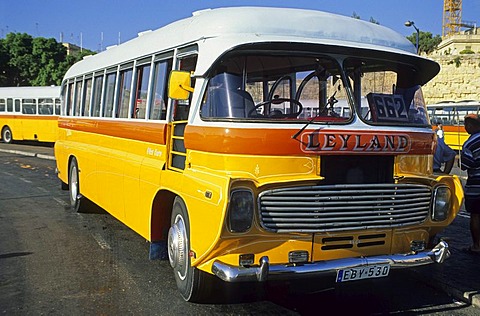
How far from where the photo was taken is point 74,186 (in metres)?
10.2

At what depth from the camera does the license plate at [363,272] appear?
15.4ft

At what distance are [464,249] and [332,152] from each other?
3.72 m

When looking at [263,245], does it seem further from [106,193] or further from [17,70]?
[17,70]

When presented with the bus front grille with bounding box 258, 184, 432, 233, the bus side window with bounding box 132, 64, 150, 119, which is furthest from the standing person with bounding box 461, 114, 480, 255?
the bus side window with bounding box 132, 64, 150, 119

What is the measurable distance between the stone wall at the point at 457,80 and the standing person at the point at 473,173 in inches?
2067

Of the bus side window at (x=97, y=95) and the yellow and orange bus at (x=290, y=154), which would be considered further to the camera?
the bus side window at (x=97, y=95)

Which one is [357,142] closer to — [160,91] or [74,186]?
[160,91]

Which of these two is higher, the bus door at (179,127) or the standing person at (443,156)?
the bus door at (179,127)

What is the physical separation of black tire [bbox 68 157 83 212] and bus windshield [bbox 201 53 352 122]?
18.3 ft

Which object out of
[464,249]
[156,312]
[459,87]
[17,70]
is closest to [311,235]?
[156,312]

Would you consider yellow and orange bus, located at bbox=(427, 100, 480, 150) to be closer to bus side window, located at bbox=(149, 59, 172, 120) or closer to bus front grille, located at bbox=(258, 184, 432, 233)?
bus side window, located at bbox=(149, 59, 172, 120)

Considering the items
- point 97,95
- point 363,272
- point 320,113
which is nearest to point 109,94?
point 97,95

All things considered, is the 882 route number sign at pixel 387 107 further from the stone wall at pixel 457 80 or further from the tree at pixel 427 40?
the tree at pixel 427 40

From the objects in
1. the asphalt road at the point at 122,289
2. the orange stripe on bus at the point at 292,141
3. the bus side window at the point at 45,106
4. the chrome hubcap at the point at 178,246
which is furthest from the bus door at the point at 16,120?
the orange stripe on bus at the point at 292,141
